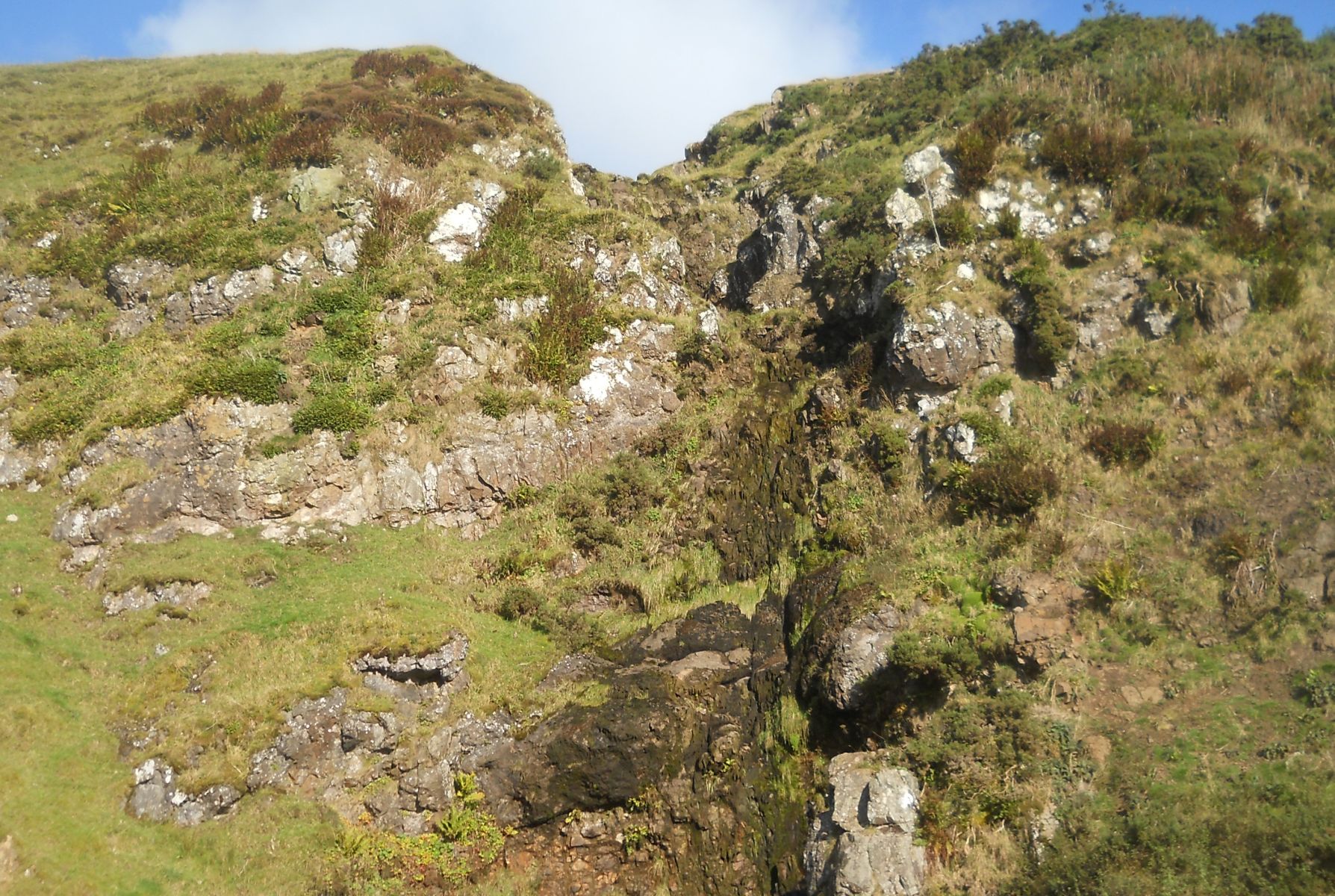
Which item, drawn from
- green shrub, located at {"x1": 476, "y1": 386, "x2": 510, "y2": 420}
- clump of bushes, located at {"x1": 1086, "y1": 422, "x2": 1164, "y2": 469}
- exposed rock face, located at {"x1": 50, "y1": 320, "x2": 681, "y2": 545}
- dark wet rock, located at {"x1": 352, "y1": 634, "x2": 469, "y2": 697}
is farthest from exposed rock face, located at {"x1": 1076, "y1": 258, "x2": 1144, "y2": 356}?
dark wet rock, located at {"x1": 352, "y1": 634, "x2": 469, "y2": 697}

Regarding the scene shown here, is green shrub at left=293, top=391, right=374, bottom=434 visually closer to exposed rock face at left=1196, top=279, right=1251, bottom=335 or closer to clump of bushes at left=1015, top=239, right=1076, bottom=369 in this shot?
clump of bushes at left=1015, top=239, right=1076, bottom=369

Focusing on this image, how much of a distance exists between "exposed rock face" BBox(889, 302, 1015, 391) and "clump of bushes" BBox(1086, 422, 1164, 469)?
358 centimetres

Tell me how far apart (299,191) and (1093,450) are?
1054 inches

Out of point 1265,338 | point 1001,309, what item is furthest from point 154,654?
point 1265,338

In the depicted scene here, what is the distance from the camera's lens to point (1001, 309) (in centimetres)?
2020

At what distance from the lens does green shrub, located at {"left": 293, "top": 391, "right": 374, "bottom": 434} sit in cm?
1964

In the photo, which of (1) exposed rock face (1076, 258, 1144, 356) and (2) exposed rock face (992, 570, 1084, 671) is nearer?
(2) exposed rock face (992, 570, 1084, 671)

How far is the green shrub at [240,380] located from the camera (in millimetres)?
19359

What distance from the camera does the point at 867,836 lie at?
1121 centimetres

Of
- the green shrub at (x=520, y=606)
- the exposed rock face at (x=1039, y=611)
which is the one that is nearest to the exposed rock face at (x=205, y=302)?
the green shrub at (x=520, y=606)

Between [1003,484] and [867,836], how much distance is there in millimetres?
8448

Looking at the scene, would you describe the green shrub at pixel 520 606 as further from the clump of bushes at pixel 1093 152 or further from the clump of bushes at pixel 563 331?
the clump of bushes at pixel 1093 152

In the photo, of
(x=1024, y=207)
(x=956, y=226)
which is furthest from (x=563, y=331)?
(x=1024, y=207)

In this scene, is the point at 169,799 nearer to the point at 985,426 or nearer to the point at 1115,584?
the point at 1115,584
